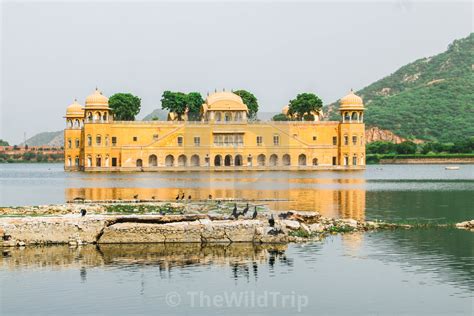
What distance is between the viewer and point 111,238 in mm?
21031

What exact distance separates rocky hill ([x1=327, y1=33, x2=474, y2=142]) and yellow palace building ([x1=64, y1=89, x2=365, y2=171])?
36658mm

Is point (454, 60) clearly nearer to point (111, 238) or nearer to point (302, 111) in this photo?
point (302, 111)

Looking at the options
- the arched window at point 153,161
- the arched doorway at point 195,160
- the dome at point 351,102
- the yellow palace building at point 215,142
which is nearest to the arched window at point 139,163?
the yellow palace building at point 215,142

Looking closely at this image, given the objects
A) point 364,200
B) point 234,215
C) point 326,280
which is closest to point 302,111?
point 364,200

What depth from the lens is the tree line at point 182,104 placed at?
90.9m

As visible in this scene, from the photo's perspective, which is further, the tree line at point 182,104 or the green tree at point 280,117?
the green tree at point 280,117

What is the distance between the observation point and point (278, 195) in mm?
40281

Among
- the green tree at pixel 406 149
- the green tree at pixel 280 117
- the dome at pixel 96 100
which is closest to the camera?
the dome at pixel 96 100

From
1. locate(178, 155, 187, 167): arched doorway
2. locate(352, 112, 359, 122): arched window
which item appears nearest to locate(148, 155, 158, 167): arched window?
locate(178, 155, 187, 167): arched doorway

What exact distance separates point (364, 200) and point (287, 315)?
918 inches

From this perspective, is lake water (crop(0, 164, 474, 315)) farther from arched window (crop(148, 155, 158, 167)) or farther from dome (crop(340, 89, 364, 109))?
dome (crop(340, 89, 364, 109))

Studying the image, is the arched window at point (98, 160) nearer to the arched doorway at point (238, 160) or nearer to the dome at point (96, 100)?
the dome at point (96, 100)

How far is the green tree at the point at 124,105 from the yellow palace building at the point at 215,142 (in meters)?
5.90

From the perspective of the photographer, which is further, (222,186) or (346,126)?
(346,126)
